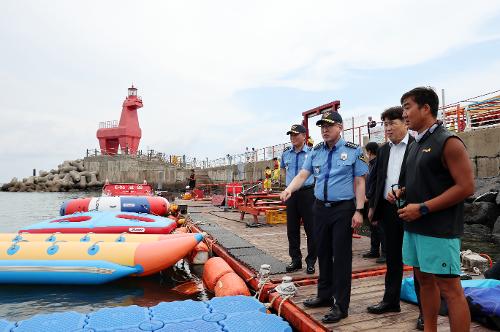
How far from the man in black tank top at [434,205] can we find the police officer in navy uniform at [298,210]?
2545 mm

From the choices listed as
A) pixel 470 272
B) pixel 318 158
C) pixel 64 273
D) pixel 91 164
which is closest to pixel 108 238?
pixel 64 273

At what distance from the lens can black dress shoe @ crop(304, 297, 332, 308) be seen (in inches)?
157

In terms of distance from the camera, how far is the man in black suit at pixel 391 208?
3.66m

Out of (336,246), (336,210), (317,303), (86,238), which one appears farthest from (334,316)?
(86,238)

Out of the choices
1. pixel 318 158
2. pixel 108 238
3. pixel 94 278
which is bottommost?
pixel 94 278

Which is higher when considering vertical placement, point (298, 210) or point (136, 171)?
point (136, 171)

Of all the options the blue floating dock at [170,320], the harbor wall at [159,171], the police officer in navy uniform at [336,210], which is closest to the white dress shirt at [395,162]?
the police officer in navy uniform at [336,210]

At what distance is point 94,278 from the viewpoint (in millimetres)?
6434

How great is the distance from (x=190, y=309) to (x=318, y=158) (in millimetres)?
2161

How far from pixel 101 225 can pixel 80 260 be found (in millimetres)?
2873

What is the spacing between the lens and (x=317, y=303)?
3.99m

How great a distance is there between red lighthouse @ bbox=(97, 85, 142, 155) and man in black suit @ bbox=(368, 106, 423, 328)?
48.7 m

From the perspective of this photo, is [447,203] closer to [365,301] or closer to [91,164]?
[365,301]

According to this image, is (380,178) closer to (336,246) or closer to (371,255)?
(336,246)
